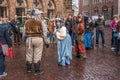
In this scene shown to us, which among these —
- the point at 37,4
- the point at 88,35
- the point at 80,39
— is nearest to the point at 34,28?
the point at 80,39

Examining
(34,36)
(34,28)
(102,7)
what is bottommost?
(34,36)

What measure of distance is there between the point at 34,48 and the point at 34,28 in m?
0.60

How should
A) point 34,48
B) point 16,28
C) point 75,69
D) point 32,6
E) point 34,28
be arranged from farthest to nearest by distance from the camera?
point 32,6 → point 16,28 → point 75,69 → point 34,48 → point 34,28

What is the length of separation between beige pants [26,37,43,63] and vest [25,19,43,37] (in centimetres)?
12

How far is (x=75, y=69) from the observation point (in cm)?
1021

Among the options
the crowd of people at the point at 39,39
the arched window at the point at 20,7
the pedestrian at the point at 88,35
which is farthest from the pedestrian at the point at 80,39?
the arched window at the point at 20,7

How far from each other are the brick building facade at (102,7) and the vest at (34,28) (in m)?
41.8

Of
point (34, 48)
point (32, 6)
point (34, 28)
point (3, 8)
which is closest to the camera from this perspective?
point (34, 28)

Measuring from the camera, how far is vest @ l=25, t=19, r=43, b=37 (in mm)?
9203

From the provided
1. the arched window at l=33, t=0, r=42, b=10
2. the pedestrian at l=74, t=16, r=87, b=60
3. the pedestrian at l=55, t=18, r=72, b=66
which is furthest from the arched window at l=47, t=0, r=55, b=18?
the pedestrian at l=55, t=18, r=72, b=66

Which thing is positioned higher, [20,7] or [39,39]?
[20,7]

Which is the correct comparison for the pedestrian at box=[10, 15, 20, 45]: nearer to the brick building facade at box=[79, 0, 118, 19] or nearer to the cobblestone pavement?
the cobblestone pavement

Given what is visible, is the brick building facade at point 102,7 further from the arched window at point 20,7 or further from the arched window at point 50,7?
the arched window at point 20,7

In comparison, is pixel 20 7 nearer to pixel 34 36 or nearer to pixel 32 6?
pixel 32 6
